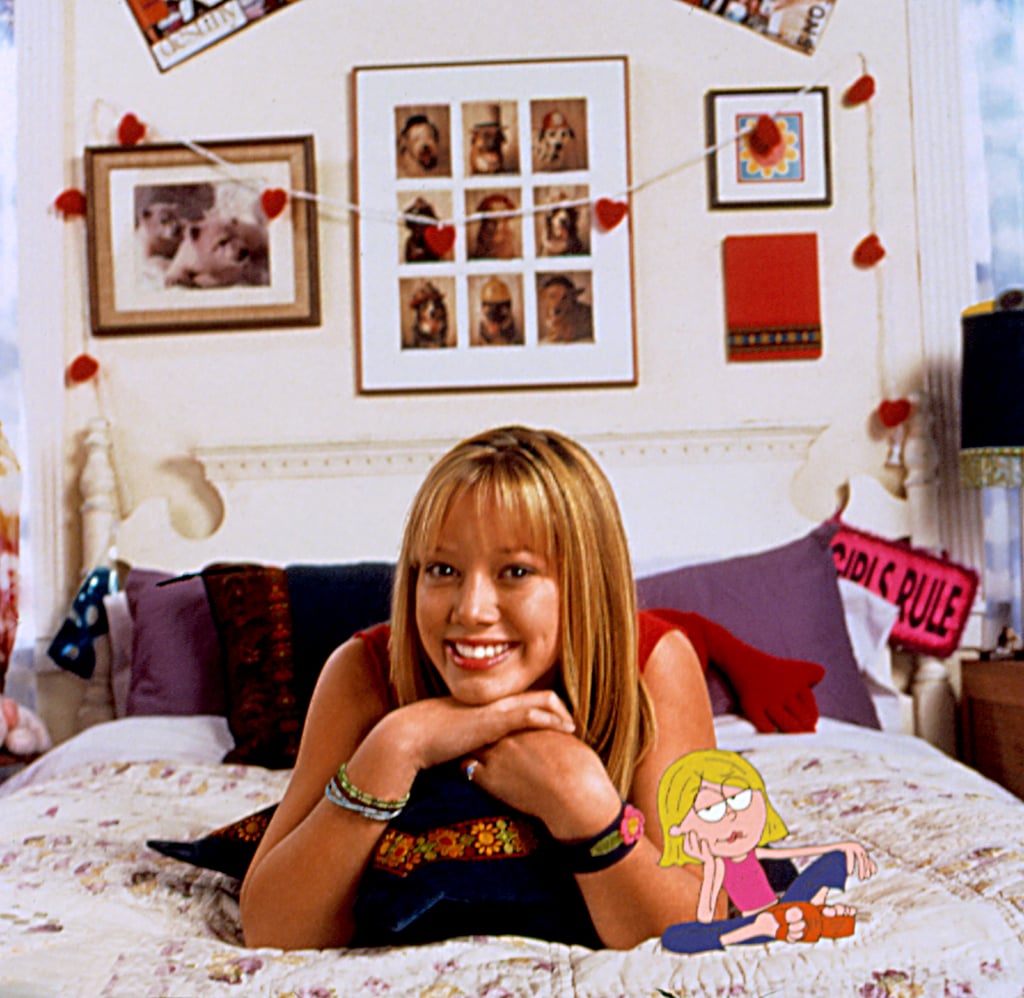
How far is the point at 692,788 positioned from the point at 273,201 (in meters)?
Result: 2.29

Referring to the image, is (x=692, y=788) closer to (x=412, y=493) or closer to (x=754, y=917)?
(x=754, y=917)

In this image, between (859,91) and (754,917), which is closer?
(754,917)

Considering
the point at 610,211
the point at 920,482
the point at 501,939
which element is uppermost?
the point at 610,211

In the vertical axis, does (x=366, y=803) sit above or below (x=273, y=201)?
below

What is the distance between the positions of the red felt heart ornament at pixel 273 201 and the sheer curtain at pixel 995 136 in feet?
5.09

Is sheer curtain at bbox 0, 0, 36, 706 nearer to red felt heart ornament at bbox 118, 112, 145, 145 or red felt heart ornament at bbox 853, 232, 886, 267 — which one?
red felt heart ornament at bbox 118, 112, 145, 145

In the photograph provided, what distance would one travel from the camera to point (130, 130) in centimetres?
274

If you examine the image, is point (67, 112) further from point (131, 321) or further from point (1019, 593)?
point (1019, 593)

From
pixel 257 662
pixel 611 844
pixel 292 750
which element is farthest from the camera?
pixel 257 662

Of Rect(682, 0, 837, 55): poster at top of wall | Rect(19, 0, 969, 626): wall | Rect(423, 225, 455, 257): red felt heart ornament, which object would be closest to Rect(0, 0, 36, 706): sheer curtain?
Rect(19, 0, 969, 626): wall

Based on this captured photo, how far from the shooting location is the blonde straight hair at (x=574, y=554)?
34.7 inches

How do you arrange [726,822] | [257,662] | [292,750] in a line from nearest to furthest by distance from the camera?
[726,822] → [292,750] → [257,662]

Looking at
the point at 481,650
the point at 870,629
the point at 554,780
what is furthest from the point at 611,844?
the point at 870,629

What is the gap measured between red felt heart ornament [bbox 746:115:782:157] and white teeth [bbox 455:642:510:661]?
6.94 feet
